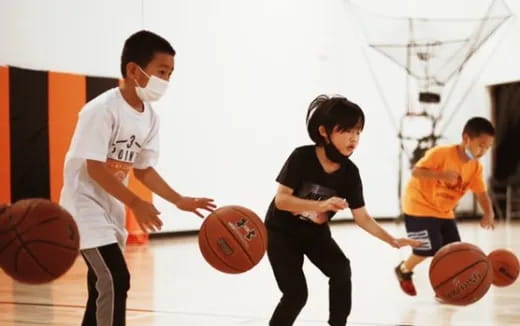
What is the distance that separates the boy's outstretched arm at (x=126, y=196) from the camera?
9.52 ft

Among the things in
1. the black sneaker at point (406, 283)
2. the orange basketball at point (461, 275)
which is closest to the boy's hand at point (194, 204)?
the orange basketball at point (461, 275)

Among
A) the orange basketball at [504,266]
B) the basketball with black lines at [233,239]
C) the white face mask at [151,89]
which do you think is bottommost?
the orange basketball at [504,266]

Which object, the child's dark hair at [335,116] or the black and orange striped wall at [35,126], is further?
the black and orange striped wall at [35,126]

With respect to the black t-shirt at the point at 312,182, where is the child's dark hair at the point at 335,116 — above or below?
above

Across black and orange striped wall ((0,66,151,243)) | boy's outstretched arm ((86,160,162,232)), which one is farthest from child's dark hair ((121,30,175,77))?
black and orange striped wall ((0,66,151,243))

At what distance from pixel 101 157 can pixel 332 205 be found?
0.96m

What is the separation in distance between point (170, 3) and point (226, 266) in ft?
25.3

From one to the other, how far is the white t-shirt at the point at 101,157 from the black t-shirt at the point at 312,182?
0.67m

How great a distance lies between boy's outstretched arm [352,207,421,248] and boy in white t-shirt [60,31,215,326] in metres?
0.80

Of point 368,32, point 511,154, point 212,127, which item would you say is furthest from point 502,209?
point 212,127

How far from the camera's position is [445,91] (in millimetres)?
14438

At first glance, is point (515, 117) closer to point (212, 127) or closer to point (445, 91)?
point (445, 91)

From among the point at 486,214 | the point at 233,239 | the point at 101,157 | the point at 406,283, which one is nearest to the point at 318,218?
the point at 233,239

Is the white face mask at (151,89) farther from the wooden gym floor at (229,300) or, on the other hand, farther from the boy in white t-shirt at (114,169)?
the wooden gym floor at (229,300)
